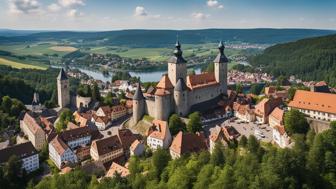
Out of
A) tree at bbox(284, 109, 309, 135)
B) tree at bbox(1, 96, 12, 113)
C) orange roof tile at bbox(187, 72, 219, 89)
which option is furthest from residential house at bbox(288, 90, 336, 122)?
tree at bbox(1, 96, 12, 113)

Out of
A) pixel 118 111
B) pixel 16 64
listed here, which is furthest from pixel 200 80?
pixel 16 64

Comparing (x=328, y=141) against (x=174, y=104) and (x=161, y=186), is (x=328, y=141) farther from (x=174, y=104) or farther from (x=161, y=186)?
(x=174, y=104)

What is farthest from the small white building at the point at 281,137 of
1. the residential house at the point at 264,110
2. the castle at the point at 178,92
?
the castle at the point at 178,92

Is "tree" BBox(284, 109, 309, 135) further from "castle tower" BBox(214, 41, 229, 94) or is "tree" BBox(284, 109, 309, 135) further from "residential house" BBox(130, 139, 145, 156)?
"castle tower" BBox(214, 41, 229, 94)

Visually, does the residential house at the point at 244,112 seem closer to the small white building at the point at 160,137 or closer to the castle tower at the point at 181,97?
the castle tower at the point at 181,97

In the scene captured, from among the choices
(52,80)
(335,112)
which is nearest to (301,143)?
(335,112)

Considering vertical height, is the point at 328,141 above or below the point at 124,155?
above

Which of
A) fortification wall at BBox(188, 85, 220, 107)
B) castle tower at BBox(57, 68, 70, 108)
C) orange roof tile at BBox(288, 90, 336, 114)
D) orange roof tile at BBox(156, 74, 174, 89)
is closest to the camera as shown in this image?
orange roof tile at BBox(288, 90, 336, 114)
